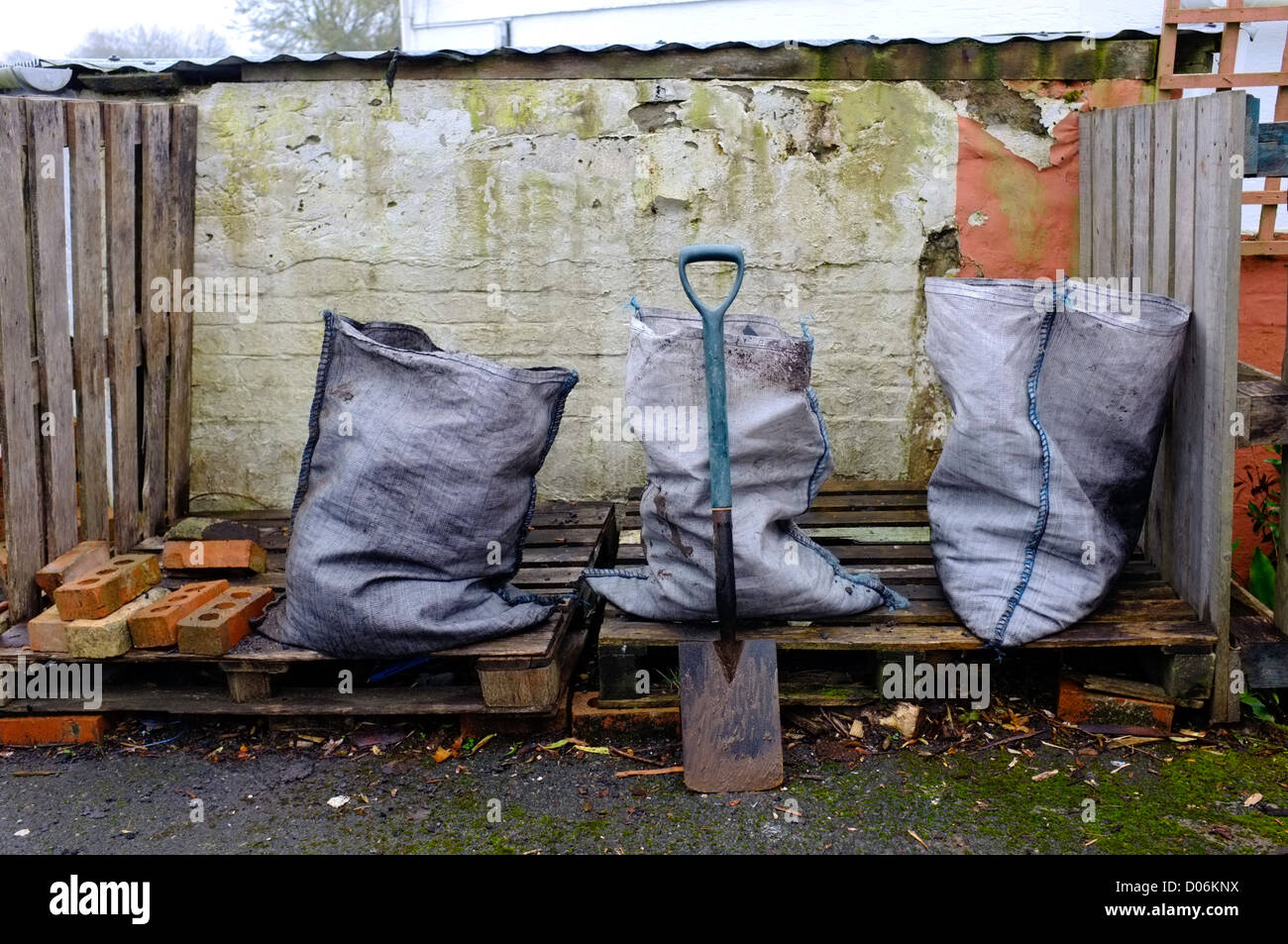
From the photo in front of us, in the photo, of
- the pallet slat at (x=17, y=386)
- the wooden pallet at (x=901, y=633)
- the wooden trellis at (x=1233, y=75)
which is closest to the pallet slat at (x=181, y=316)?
the pallet slat at (x=17, y=386)

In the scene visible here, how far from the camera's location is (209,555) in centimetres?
385

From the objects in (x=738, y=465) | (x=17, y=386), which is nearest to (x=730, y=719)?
(x=738, y=465)

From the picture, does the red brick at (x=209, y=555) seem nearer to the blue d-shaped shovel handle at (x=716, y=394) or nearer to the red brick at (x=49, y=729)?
the red brick at (x=49, y=729)

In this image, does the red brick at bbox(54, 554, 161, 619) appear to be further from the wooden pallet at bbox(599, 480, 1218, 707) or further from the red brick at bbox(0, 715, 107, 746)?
the wooden pallet at bbox(599, 480, 1218, 707)

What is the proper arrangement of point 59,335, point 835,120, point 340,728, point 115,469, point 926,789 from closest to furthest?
point 926,789
point 340,728
point 59,335
point 115,469
point 835,120

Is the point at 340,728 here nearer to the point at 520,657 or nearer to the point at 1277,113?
the point at 520,657

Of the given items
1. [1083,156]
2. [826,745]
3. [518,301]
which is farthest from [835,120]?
[826,745]

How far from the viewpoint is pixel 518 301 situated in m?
4.61

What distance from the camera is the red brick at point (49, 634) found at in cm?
333

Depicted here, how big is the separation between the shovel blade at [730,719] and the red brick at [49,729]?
1792mm

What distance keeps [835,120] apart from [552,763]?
2.72m

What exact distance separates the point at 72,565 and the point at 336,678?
0.93m

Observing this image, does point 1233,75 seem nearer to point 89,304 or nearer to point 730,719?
point 730,719

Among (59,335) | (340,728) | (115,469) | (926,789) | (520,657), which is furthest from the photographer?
(115,469)
